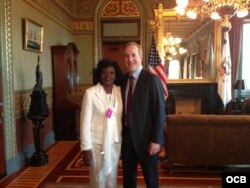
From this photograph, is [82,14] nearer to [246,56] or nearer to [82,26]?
[82,26]

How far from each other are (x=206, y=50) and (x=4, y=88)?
4.99m

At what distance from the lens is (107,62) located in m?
2.25

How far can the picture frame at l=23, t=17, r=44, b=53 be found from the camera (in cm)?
454

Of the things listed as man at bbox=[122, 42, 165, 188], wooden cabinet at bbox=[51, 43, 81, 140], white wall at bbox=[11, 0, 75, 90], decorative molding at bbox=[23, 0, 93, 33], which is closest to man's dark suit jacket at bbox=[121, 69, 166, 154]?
man at bbox=[122, 42, 165, 188]

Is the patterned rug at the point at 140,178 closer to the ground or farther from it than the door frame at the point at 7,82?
closer to the ground

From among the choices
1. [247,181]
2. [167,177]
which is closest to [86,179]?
[167,177]

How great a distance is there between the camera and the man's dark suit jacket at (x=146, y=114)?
219 centimetres

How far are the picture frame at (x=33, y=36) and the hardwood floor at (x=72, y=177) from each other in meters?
1.90

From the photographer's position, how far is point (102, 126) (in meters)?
2.20

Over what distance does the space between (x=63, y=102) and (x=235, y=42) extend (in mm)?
4701

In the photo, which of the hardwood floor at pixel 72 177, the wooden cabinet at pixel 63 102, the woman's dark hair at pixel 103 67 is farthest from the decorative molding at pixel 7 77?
the woman's dark hair at pixel 103 67

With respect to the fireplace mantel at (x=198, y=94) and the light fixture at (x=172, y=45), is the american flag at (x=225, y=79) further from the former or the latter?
the light fixture at (x=172, y=45)

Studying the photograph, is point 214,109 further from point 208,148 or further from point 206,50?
point 208,148

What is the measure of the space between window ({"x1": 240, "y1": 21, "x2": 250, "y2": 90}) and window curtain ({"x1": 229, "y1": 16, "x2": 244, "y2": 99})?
0.68 feet
